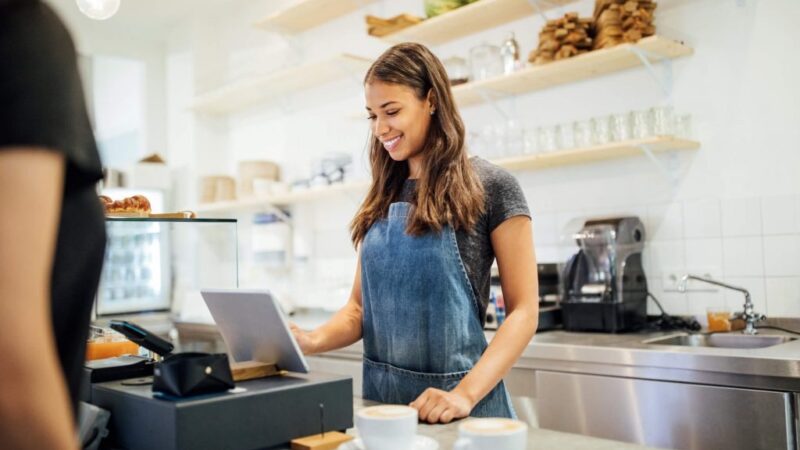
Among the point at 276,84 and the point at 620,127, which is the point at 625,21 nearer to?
the point at 620,127

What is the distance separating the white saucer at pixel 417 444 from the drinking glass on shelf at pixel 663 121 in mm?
→ 2159

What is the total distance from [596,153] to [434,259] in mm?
1643

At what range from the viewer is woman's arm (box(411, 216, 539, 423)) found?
5.22 feet

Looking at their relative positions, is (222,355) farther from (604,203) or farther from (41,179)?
(604,203)

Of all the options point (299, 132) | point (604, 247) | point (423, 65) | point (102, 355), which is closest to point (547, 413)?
point (604, 247)

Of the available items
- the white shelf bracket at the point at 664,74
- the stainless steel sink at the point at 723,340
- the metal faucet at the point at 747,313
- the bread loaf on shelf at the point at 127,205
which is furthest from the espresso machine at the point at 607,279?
the bread loaf on shelf at the point at 127,205

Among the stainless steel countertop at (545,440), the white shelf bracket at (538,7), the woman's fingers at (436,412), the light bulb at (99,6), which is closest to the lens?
the stainless steel countertop at (545,440)

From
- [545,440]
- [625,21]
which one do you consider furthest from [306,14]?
[545,440]

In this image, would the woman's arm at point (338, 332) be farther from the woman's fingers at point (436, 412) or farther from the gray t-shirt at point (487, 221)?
the woman's fingers at point (436, 412)

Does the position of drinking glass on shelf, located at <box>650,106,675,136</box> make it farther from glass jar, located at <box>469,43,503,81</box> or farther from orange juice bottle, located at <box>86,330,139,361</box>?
orange juice bottle, located at <box>86,330,139,361</box>

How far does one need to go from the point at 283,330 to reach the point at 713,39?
2.46m

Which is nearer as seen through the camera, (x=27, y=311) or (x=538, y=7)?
(x=27, y=311)

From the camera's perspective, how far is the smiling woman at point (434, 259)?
1.71m

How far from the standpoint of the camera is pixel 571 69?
129 inches
